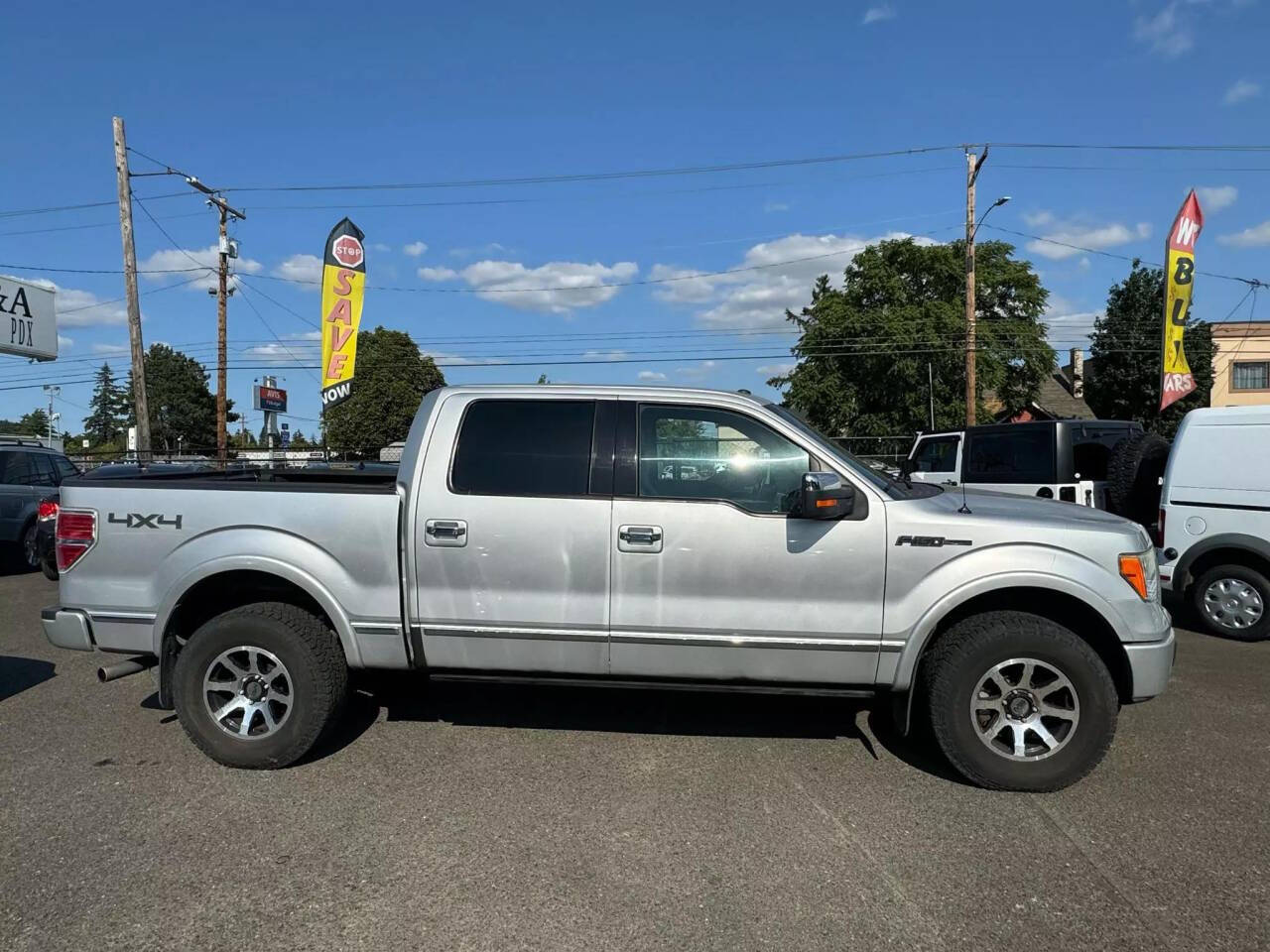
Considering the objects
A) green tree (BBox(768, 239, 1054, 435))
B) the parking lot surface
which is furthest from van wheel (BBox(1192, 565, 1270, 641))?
green tree (BBox(768, 239, 1054, 435))

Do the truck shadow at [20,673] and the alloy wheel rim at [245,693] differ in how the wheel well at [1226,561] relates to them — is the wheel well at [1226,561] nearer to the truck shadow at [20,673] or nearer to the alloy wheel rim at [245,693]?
the alloy wheel rim at [245,693]

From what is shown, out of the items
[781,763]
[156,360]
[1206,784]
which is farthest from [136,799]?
[156,360]

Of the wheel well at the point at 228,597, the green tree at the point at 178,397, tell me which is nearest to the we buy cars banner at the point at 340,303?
the wheel well at the point at 228,597

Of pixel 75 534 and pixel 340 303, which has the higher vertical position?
pixel 340 303

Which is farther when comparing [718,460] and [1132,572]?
[718,460]

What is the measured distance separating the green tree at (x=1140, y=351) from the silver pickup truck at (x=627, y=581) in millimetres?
32804

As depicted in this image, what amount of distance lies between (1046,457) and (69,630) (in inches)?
379

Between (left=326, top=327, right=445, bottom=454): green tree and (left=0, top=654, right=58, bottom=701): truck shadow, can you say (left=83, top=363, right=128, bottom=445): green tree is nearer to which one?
(left=326, top=327, right=445, bottom=454): green tree

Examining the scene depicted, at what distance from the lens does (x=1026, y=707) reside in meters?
3.89

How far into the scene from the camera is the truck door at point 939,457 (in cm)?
1117

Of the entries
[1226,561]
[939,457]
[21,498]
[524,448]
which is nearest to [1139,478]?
[1226,561]

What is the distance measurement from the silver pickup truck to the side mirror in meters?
0.01

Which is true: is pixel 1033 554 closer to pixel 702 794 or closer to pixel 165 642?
pixel 702 794

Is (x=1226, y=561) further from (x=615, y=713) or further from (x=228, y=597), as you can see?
(x=228, y=597)
